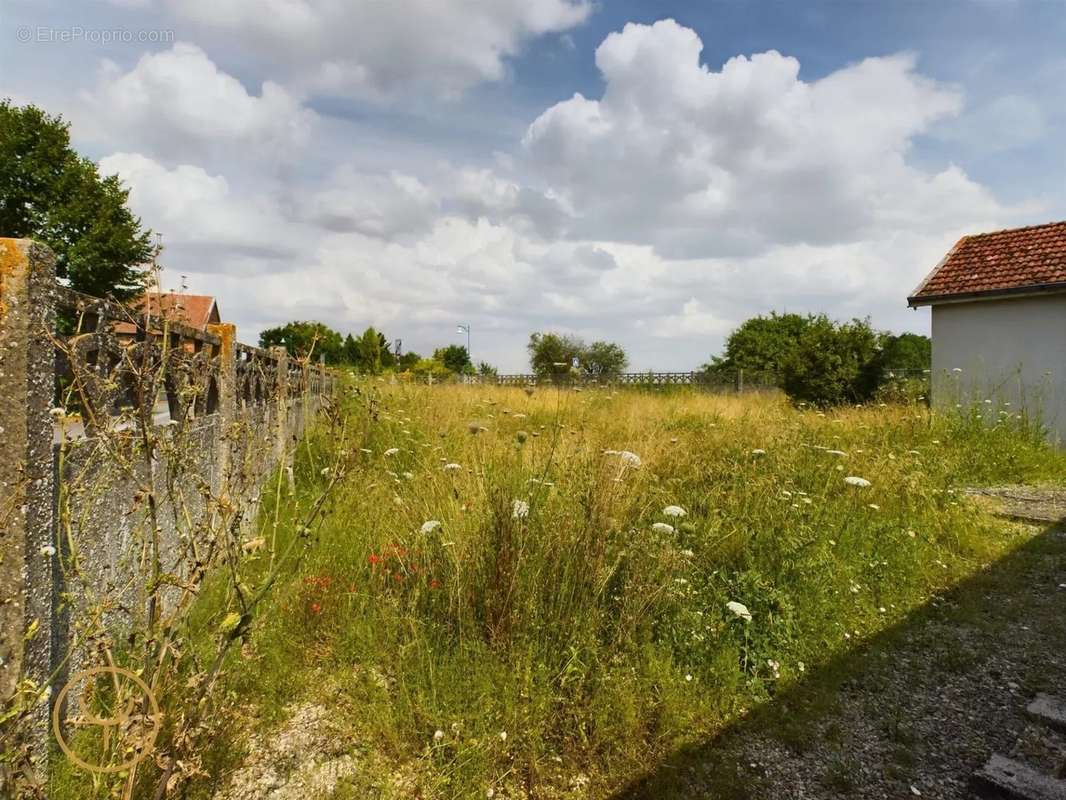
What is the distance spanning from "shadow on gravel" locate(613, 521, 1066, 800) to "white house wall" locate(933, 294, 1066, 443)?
727cm

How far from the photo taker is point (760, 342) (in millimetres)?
33000

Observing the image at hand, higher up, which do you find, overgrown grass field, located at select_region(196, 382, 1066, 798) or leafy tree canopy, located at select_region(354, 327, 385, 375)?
leafy tree canopy, located at select_region(354, 327, 385, 375)

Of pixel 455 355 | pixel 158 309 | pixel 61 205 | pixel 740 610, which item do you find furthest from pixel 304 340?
pixel 455 355

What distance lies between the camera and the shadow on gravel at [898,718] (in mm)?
2232

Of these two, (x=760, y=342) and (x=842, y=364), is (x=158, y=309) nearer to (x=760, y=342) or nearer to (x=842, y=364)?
(x=842, y=364)

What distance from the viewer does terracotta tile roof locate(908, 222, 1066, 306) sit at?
1045cm

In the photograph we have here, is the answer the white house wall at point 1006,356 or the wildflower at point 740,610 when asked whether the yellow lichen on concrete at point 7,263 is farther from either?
the white house wall at point 1006,356

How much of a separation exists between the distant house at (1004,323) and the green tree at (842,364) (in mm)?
1559

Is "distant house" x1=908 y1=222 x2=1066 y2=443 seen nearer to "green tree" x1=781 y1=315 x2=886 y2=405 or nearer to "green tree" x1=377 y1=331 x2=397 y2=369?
"green tree" x1=781 y1=315 x2=886 y2=405

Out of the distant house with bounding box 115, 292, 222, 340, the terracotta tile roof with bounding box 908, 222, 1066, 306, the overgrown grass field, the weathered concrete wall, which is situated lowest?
the overgrown grass field

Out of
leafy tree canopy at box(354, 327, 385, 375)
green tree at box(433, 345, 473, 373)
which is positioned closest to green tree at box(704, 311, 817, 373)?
green tree at box(433, 345, 473, 373)

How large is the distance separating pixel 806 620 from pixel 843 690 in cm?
42

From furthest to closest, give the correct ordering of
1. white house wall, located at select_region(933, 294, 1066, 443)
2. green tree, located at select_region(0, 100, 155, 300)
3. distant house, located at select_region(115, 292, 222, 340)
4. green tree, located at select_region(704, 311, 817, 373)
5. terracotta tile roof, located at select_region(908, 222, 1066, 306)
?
green tree, located at select_region(704, 311, 817, 373) → green tree, located at select_region(0, 100, 155, 300) → terracotta tile roof, located at select_region(908, 222, 1066, 306) → white house wall, located at select_region(933, 294, 1066, 443) → distant house, located at select_region(115, 292, 222, 340)

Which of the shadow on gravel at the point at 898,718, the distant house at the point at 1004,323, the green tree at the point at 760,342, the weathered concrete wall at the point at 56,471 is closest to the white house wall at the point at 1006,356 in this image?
the distant house at the point at 1004,323
